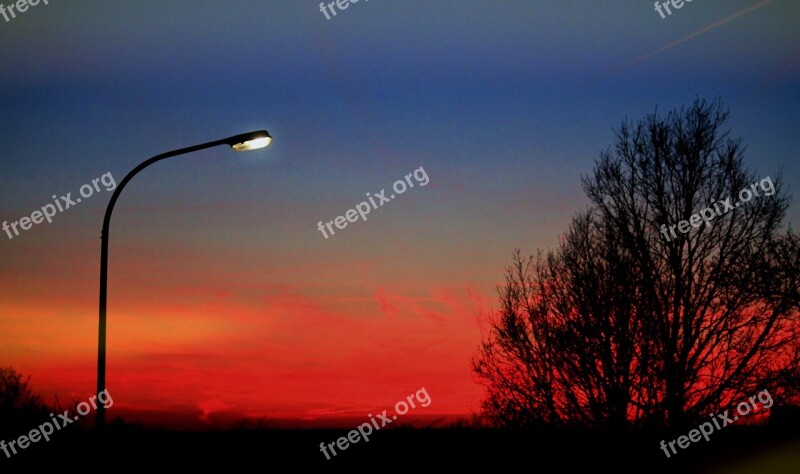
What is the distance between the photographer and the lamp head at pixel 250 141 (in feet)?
46.1

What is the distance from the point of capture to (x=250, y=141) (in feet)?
46.3

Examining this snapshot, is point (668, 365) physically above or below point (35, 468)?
below

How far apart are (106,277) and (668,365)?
16.2 metres

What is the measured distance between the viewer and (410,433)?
15586 mm

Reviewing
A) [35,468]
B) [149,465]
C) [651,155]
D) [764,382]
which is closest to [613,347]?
[764,382]

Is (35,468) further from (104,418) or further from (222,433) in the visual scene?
(222,433)

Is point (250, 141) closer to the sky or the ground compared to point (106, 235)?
closer to the sky

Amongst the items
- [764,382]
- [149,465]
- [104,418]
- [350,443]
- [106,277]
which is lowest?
[764,382]

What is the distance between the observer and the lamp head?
14055 mm

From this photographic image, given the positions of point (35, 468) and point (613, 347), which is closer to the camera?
point (35, 468)

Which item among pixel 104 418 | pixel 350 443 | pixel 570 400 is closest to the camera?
pixel 104 418

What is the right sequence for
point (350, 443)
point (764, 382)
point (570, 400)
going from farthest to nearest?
point (570, 400)
point (764, 382)
point (350, 443)

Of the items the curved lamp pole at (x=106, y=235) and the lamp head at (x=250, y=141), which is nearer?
the curved lamp pole at (x=106, y=235)

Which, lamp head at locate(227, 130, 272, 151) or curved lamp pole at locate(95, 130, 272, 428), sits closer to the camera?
curved lamp pole at locate(95, 130, 272, 428)
